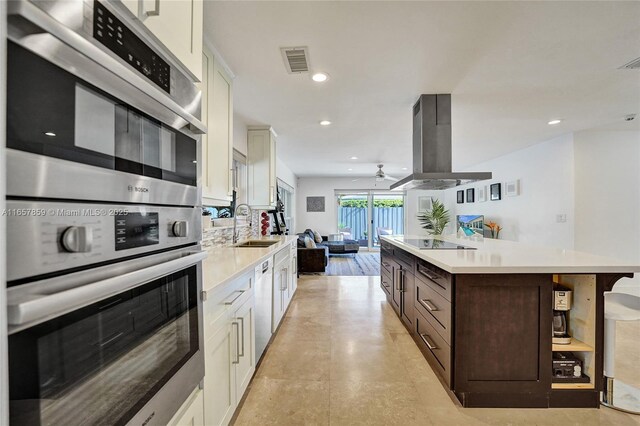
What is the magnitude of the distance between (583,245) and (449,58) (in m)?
3.91

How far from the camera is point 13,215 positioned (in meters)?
0.44

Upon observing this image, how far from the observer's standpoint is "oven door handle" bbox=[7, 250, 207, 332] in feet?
1.43

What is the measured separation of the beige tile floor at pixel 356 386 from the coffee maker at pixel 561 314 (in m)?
0.41

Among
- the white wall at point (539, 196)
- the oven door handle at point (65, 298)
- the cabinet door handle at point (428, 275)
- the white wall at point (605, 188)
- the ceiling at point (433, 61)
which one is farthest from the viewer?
the white wall at point (539, 196)

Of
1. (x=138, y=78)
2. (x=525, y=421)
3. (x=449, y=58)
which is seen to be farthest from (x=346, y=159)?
(x=138, y=78)

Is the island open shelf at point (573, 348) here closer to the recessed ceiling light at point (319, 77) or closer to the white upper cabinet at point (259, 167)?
the recessed ceiling light at point (319, 77)

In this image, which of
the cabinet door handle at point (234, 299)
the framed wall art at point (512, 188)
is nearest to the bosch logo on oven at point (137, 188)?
the cabinet door handle at point (234, 299)

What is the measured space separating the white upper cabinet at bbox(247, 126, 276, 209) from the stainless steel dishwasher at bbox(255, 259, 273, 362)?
153 centimetres

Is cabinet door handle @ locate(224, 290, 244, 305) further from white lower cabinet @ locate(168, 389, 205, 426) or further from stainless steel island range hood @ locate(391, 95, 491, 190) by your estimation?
stainless steel island range hood @ locate(391, 95, 491, 190)

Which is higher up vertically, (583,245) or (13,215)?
(13,215)

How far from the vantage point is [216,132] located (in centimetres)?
208

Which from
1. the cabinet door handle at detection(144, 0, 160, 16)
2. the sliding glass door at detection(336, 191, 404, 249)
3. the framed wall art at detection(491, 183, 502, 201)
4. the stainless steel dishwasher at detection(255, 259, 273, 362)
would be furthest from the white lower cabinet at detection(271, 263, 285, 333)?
the sliding glass door at detection(336, 191, 404, 249)

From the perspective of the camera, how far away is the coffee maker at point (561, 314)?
5.84 feet

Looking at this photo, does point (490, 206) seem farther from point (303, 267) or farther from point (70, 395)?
point (70, 395)
